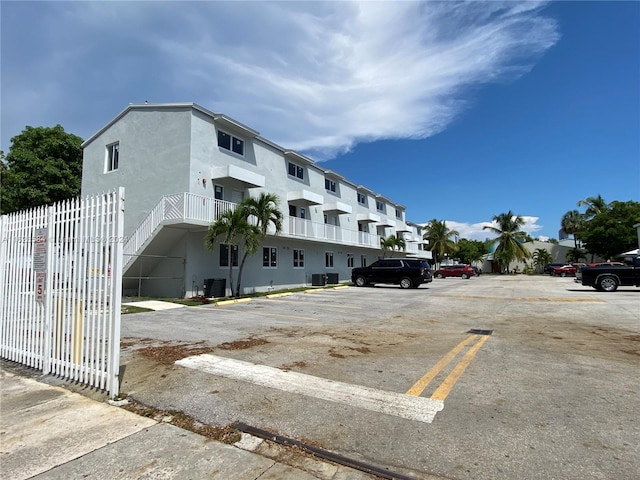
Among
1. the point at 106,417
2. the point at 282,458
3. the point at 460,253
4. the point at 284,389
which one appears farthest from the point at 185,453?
the point at 460,253

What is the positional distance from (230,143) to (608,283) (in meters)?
22.2

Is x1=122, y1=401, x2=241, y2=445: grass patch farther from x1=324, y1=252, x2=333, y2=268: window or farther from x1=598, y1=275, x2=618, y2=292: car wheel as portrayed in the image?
x1=324, y1=252, x2=333, y2=268: window

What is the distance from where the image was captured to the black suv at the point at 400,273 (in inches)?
961

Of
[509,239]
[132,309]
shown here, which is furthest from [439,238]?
[132,309]

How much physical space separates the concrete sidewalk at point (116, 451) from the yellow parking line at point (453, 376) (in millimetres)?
2035

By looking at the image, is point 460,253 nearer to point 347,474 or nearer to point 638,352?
point 638,352

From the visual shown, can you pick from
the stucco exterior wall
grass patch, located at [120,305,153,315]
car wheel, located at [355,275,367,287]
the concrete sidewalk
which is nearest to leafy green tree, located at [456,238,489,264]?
car wheel, located at [355,275,367,287]

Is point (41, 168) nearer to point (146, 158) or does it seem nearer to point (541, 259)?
point (146, 158)

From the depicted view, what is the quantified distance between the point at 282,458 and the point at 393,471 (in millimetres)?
953

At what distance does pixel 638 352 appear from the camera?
22.3ft

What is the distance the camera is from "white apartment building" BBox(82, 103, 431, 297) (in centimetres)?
1780

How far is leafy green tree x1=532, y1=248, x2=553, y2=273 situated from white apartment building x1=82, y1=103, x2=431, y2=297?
53290mm

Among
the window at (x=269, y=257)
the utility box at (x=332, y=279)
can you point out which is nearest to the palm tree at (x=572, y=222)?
the utility box at (x=332, y=279)

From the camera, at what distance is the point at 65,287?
5406 millimetres
